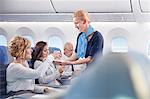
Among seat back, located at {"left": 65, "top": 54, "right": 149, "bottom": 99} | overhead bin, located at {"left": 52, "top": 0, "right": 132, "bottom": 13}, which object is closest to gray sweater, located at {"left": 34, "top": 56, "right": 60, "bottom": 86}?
overhead bin, located at {"left": 52, "top": 0, "right": 132, "bottom": 13}

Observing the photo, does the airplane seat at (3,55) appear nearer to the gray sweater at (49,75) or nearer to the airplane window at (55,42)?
the gray sweater at (49,75)

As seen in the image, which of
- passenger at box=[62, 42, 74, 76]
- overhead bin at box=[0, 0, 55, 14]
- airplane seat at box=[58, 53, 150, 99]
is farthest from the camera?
overhead bin at box=[0, 0, 55, 14]

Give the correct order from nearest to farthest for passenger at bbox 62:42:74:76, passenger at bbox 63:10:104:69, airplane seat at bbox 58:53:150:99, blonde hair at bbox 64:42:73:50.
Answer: airplane seat at bbox 58:53:150:99 → passenger at bbox 63:10:104:69 → passenger at bbox 62:42:74:76 → blonde hair at bbox 64:42:73:50

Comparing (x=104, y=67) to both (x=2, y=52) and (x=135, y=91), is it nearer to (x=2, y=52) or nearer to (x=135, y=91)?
(x=135, y=91)

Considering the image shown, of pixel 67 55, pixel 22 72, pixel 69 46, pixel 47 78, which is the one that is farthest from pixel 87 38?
pixel 69 46

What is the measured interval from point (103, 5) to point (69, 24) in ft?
1.26

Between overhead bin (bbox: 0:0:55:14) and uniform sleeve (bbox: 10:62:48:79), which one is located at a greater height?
overhead bin (bbox: 0:0:55:14)

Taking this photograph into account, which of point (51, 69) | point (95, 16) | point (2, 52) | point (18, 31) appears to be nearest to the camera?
point (51, 69)

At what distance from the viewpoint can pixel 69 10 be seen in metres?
3.39

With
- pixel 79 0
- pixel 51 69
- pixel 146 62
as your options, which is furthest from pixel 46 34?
pixel 146 62

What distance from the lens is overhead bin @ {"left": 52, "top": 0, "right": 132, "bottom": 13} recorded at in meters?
3.34

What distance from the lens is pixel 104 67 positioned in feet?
0.75

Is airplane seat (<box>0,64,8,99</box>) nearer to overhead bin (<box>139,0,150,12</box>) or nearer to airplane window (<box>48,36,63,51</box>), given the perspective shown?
airplane window (<box>48,36,63,51</box>)

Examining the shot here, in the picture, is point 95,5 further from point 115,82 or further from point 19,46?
point 115,82
